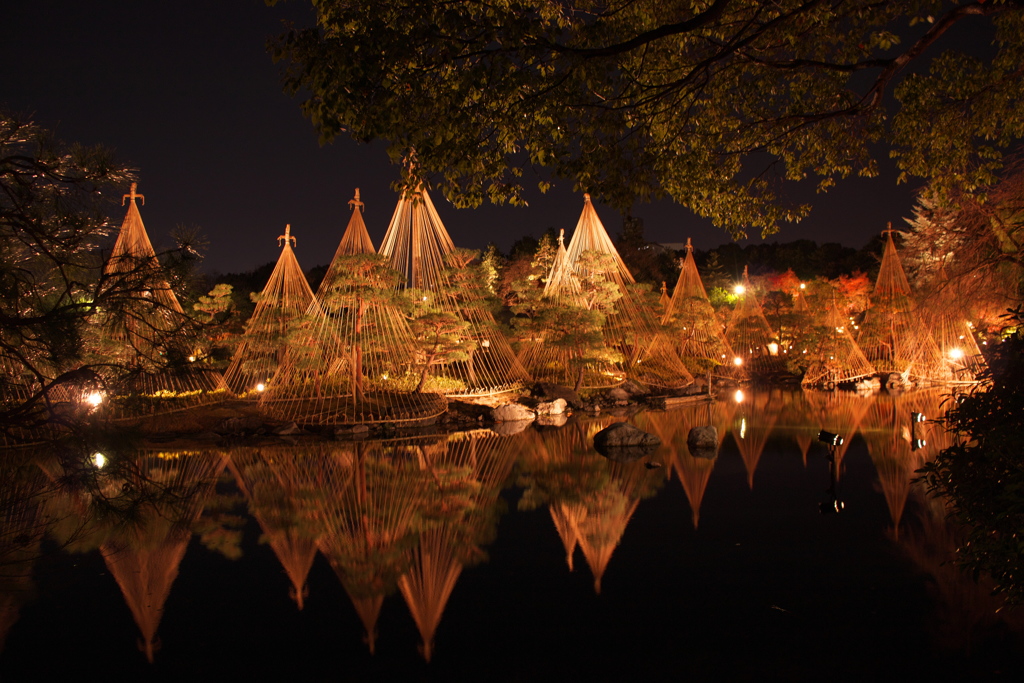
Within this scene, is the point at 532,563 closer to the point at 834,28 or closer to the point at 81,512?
the point at 81,512

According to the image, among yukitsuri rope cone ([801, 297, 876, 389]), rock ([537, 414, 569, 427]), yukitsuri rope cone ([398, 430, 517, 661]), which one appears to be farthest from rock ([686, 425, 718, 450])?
Answer: yukitsuri rope cone ([801, 297, 876, 389])

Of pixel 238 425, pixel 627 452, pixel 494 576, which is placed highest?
pixel 238 425

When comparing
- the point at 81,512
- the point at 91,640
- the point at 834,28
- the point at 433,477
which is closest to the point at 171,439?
the point at 81,512

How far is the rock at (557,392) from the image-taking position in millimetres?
13836

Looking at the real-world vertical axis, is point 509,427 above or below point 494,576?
above

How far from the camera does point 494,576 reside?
4684mm

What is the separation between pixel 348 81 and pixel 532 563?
12.0 ft

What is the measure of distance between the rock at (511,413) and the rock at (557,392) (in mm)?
1308

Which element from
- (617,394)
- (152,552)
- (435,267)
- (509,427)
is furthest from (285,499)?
(617,394)

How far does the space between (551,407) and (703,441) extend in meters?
4.42

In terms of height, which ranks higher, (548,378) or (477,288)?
(477,288)

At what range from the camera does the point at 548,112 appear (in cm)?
456

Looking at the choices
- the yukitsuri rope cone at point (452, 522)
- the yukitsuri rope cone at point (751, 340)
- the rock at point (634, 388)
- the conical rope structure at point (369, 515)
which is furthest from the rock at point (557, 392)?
the yukitsuri rope cone at point (751, 340)

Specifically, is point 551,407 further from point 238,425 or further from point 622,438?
point 238,425
